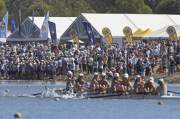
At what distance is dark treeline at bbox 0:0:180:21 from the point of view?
101m

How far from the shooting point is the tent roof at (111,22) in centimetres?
6597

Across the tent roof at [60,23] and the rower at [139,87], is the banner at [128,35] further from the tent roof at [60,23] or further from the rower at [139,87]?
the rower at [139,87]

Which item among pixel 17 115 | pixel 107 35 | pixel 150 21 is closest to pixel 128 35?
pixel 107 35

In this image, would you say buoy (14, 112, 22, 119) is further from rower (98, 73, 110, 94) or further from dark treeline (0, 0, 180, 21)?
dark treeline (0, 0, 180, 21)

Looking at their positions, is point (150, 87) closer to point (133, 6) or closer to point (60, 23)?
point (60, 23)

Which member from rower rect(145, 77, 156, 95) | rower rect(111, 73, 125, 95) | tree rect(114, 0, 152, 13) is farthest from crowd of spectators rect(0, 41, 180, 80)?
tree rect(114, 0, 152, 13)

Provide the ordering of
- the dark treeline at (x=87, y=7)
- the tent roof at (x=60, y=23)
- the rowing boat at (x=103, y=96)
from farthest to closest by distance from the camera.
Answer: the dark treeline at (x=87, y=7) → the tent roof at (x=60, y=23) → the rowing boat at (x=103, y=96)

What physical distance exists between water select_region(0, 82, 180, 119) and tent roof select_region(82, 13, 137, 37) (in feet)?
67.9

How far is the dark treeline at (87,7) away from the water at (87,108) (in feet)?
184

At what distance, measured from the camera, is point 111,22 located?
221ft

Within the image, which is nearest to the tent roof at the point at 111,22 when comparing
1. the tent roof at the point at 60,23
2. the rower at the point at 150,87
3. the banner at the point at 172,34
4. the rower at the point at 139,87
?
the tent roof at the point at 60,23

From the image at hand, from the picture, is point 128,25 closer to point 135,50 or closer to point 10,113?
point 135,50

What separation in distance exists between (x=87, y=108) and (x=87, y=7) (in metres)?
71.1

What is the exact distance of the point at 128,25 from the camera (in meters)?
66.4
